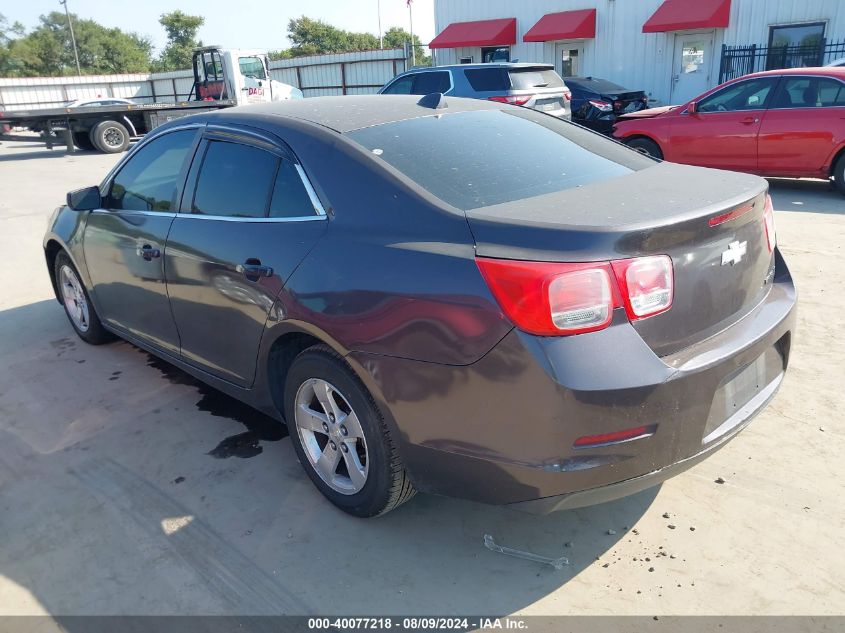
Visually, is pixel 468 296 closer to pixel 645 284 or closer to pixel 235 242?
pixel 645 284

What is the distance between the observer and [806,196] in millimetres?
8992

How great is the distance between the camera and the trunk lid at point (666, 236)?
2184 mm

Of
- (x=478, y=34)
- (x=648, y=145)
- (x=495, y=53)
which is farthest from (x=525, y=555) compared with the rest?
(x=495, y=53)

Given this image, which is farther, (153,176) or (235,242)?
(153,176)

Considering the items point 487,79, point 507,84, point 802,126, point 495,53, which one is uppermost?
point 495,53

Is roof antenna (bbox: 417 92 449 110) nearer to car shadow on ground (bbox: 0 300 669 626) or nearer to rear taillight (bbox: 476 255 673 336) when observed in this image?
rear taillight (bbox: 476 255 673 336)

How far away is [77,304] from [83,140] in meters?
16.7

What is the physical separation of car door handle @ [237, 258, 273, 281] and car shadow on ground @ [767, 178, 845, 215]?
290 inches

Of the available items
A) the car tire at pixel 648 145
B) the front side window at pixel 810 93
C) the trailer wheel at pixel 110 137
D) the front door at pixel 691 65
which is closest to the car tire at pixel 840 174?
the front side window at pixel 810 93

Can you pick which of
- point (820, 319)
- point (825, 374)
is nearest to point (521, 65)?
point (820, 319)

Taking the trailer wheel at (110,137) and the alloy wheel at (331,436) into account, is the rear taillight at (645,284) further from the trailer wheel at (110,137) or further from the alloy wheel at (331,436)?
the trailer wheel at (110,137)

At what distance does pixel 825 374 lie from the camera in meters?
3.98

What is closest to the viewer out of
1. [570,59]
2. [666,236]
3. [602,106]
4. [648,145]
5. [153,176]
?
[666,236]

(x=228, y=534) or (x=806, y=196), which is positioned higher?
(x=806, y=196)
